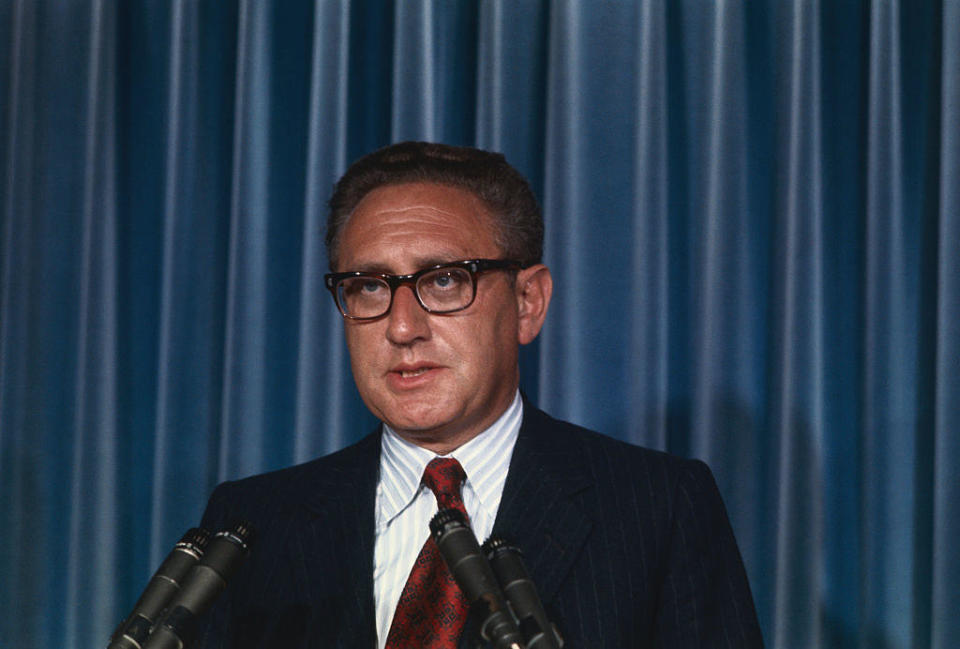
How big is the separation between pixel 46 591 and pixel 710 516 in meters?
1.81

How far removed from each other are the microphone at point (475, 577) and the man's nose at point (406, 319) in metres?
0.55

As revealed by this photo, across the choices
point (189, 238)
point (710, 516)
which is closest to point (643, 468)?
point (710, 516)

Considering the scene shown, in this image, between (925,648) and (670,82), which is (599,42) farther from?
(925,648)

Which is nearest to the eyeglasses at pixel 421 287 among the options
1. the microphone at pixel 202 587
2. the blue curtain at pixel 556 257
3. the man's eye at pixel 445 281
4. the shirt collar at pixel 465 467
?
the man's eye at pixel 445 281

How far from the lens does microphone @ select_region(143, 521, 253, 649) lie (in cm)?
88

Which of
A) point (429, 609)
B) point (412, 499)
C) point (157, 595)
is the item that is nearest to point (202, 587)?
point (157, 595)

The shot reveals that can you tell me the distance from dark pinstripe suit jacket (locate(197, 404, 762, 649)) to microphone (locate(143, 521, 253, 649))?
51 cm

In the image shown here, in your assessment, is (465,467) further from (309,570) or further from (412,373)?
(309,570)

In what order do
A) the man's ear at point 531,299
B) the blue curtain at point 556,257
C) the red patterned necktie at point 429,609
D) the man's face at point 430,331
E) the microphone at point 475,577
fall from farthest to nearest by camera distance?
the blue curtain at point 556,257 → the man's ear at point 531,299 → the man's face at point 430,331 → the red patterned necktie at point 429,609 → the microphone at point 475,577

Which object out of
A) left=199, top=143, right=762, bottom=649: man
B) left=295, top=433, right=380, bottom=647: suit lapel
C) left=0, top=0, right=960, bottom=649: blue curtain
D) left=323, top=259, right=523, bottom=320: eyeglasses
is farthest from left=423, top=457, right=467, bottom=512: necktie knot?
left=0, top=0, right=960, bottom=649: blue curtain

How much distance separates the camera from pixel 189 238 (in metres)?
2.49

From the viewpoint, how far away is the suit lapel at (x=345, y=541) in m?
1.43

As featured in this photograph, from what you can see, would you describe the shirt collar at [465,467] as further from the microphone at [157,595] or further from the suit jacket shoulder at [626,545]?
the microphone at [157,595]

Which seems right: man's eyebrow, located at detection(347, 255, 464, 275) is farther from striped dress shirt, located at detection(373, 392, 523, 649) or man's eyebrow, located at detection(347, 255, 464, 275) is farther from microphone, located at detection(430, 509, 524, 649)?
microphone, located at detection(430, 509, 524, 649)
